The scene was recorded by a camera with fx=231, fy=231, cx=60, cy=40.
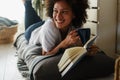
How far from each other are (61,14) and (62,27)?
0.08 metres

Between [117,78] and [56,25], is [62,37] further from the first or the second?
[117,78]

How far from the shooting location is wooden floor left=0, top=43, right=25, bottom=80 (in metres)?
1.55

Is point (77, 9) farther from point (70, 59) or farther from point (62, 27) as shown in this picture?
point (70, 59)

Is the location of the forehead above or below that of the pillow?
above

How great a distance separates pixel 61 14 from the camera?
1.30 metres

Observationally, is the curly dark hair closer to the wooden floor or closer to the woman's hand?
the woman's hand

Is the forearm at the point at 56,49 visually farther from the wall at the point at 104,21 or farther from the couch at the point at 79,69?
the wall at the point at 104,21

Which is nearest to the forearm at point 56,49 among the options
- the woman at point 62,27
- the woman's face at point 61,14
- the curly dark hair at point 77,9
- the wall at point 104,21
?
the woman at point 62,27

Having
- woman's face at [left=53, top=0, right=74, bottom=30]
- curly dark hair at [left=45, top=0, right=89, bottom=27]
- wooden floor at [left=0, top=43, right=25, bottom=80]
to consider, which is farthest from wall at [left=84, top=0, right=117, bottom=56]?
wooden floor at [left=0, top=43, right=25, bottom=80]

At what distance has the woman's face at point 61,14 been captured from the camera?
1.30m

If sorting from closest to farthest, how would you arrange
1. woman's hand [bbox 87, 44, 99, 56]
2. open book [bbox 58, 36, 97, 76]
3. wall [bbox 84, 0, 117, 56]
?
open book [bbox 58, 36, 97, 76], woman's hand [bbox 87, 44, 99, 56], wall [bbox 84, 0, 117, 56]

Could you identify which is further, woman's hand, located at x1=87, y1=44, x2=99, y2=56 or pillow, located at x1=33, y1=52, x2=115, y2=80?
woman's hand, located at x1=87, y1=44, x2=99, y2=56

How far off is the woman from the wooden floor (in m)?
0.36

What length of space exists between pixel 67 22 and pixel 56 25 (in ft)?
0.22
